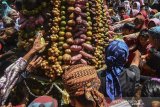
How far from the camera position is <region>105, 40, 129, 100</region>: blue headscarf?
4074 mm

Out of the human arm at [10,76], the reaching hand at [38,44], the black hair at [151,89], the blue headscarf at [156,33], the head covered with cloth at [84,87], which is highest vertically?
the head covered with cloth at [84,87]

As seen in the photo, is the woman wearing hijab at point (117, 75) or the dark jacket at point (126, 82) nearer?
the woman wearing hijab at point (117, 75)

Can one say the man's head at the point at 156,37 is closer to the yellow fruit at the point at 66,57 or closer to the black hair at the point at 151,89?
the black hair at the point at 151,89

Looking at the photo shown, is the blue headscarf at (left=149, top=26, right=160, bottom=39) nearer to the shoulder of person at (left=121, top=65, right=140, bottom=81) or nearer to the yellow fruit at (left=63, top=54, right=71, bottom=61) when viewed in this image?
the shoulder of person at (left=121, top=65, right=140, bottom=81)

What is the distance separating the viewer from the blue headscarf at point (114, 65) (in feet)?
13.4

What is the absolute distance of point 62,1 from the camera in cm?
455

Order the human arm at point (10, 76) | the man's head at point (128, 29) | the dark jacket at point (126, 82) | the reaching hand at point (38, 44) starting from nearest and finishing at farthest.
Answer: the human arm at point (10, 76) → the dark jacket at point (126, 82) → the reaching hand at point (38, 44) → the man's head at point (128, 29)

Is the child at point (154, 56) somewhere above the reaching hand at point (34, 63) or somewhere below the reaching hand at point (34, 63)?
below

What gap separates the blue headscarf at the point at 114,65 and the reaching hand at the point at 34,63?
726 millimetres

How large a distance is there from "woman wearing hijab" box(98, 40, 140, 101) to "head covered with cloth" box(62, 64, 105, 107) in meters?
1.18

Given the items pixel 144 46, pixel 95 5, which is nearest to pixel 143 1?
pixel 144 46

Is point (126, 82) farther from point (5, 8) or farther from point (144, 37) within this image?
point (5, 8)

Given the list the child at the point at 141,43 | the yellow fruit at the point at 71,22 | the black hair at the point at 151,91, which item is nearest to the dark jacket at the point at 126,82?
the black hair at the point at 151,91

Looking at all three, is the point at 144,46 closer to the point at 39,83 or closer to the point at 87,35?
the point at 87,35
